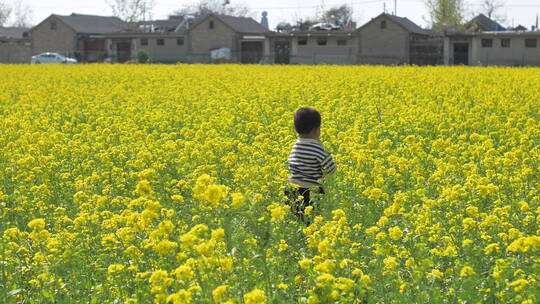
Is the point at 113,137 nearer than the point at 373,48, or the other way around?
the point at 113,137

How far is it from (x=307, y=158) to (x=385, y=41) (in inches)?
2067

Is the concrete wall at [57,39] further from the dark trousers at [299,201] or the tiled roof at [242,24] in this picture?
the dark trousers at [299,201]

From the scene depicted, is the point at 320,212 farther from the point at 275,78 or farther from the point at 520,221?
the point at 275,78

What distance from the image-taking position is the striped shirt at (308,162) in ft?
24.5

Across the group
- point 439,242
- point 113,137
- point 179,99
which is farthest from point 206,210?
point 179,99

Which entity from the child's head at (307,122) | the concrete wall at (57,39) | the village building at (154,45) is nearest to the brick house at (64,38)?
the concrete wall at (57,39)

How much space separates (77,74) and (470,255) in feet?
90.6

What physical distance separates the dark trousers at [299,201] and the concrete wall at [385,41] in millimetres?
50859

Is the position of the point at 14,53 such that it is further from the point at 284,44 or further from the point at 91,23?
the point at 284,44

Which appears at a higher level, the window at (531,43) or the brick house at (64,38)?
the brick house at (64,38)

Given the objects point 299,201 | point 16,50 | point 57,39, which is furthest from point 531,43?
point 299,201

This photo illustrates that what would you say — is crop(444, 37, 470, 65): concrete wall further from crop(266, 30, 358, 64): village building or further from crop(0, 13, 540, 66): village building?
crop(266, 30, 358, 64): village building

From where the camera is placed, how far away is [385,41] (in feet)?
193

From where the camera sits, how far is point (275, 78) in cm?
2636
